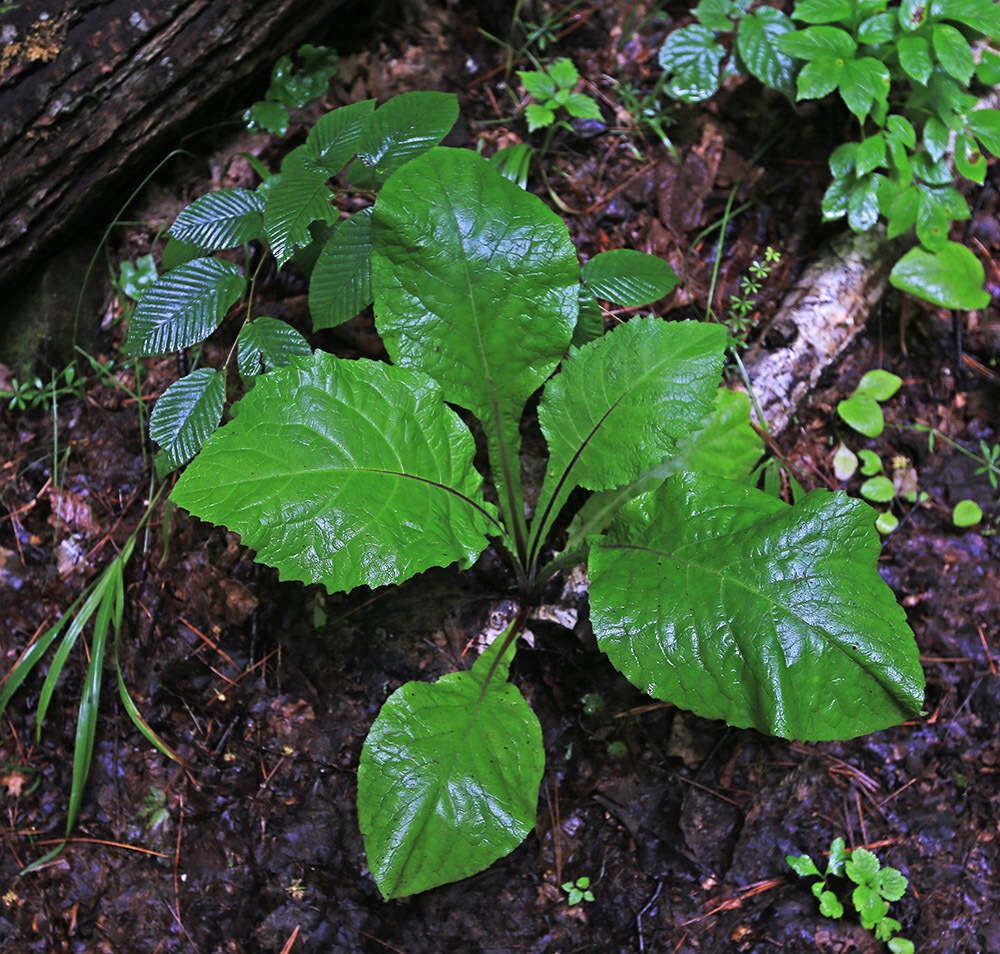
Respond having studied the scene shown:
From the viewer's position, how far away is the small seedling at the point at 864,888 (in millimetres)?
1791

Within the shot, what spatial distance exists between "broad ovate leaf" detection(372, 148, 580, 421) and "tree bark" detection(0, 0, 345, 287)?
85 cm

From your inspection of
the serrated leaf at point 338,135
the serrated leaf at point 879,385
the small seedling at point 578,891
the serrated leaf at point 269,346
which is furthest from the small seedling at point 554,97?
the small seedling at point 578,891

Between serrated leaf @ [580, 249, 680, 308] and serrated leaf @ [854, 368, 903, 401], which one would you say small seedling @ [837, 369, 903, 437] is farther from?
serrated leaf @ [580, 249, 680, 308]

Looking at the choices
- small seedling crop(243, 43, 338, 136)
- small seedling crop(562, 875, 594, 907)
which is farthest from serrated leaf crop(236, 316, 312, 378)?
small seedling crop(562, 875, 594, 907)

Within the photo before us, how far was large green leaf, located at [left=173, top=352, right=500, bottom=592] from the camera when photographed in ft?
4.92

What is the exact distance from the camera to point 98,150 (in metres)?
2.08

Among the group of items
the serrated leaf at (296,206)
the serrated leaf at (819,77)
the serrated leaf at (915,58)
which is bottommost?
the serrated leaf at (915,58)

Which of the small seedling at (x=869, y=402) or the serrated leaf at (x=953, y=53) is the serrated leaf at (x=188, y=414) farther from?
the serrated leaf at (x=953, y=53)

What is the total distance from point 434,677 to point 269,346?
94 cm

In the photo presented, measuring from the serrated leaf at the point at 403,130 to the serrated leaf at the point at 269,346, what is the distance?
0.47 meters

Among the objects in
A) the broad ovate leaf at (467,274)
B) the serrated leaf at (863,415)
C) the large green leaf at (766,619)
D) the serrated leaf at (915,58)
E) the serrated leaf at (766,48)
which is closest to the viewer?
the large green leaf at (766,619)

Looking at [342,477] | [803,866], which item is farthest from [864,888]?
[342,477]

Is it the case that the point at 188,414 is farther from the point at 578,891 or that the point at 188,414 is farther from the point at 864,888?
the point at 864,888

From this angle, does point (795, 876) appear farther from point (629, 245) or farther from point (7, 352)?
point (7, 352)
